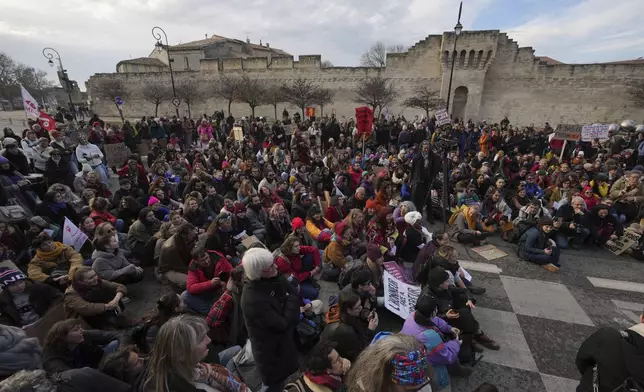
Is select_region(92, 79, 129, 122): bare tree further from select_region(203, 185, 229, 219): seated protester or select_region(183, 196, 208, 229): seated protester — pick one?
select_region(183, 196, 208, 229): seated protester

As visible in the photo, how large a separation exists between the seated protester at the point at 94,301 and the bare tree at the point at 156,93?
95.6 feet

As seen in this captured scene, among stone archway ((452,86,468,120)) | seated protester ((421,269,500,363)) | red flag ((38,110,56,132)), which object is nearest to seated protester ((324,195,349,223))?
seated protester ((421,269,500,363))

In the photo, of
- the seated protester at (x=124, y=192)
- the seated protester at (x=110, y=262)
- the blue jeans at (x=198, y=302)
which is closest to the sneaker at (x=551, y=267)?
the blue jeans at (x=198, y=302)

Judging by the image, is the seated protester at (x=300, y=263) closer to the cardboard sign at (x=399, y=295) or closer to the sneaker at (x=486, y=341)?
the cardboard sign at (x=399, y=295)

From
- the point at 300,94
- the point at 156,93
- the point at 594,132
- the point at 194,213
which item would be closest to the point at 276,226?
the point at 194,213

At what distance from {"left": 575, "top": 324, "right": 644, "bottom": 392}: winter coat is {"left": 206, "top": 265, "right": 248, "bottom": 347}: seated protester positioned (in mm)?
3119

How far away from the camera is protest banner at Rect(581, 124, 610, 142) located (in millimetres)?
10688

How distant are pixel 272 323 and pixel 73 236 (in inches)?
161

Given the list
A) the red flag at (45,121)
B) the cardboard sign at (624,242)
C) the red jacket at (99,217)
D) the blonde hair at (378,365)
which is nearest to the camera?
the blonde hair at (378,365)

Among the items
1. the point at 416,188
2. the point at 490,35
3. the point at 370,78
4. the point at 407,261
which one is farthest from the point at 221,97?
the point at 407,261

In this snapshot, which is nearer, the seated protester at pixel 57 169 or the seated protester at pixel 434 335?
the seated protester at pixel 434 335

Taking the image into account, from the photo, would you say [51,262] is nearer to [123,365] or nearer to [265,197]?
[123,365]

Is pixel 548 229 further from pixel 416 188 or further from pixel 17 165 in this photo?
pixel 17 165

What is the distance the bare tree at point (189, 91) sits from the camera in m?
30.9
